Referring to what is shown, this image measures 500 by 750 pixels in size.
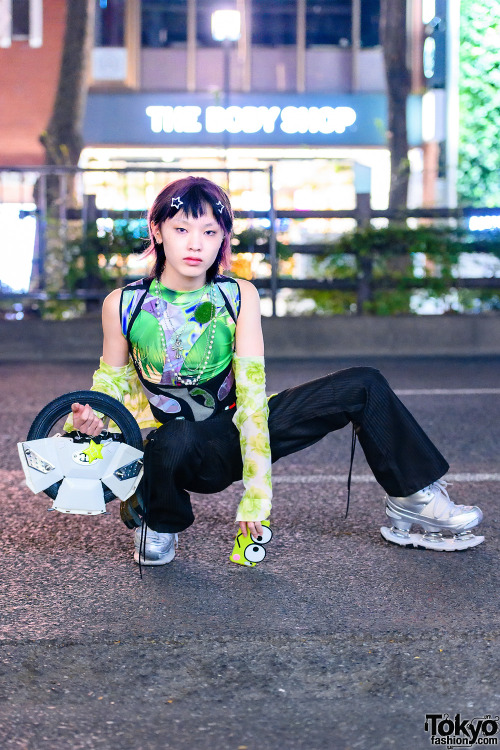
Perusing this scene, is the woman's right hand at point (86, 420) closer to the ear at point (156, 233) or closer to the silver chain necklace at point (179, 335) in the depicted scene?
the silver chain necklace at point (179, 335)

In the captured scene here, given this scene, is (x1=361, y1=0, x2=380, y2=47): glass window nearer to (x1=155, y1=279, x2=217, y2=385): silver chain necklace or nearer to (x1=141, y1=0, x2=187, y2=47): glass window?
(x1=141, y1=0, x2=187, y2=47): glass window

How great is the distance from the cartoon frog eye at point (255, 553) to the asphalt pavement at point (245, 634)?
42mm

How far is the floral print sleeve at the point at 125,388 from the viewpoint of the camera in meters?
3.49

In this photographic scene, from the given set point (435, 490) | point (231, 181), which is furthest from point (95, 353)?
point (435, 490)

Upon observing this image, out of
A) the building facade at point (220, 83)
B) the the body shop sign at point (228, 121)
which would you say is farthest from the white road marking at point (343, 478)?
the the body shop sign at point (228, 121)

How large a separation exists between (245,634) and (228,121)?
23.0 metres

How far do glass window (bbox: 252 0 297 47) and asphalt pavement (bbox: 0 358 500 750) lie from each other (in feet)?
76.0

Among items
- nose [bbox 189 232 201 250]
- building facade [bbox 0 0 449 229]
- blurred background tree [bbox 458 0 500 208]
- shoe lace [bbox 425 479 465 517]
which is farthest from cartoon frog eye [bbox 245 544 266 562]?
building facade [bbox 0 0 449 229]

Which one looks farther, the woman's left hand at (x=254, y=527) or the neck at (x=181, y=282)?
the neck at (x=181, y=282)

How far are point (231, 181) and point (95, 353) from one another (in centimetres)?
210

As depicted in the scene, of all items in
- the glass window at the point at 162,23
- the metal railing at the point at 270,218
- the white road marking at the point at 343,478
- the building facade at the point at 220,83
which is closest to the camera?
the white road marking at the point at 343,478

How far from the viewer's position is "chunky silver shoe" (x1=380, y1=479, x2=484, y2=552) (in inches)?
141

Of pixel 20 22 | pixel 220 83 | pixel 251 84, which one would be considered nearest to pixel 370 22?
pixel 251 84

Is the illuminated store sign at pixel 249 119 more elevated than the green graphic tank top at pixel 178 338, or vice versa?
the illuminated store sign at pixel 249 119
